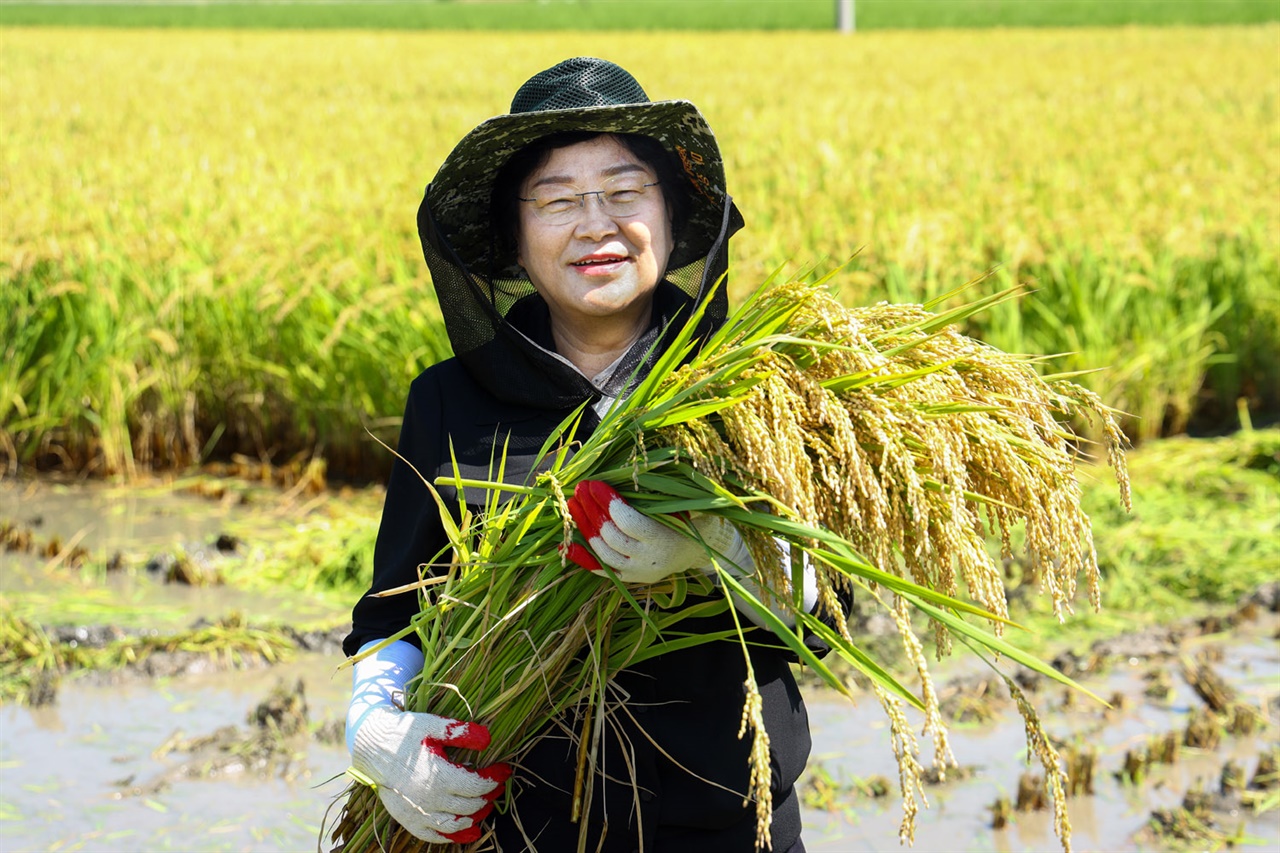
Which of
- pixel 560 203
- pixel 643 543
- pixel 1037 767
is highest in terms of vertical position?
pixel 560 203

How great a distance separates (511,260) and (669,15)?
4840 cm

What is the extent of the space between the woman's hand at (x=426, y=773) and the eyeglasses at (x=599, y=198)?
2.51 feet

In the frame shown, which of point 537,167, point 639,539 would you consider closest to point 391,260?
point 537,167

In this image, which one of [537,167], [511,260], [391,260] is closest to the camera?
[537,167]

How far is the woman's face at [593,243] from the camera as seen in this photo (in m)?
2.06

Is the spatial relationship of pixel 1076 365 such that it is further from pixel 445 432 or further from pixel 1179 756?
pixel 445 432

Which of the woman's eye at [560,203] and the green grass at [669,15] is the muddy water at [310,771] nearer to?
the woman's eye at [560,203]

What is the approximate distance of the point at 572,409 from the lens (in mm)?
Result: 2059

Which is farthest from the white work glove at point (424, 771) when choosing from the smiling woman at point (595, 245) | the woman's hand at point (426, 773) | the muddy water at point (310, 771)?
the muddy water at point (310, 771)

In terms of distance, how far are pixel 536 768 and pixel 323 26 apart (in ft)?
166

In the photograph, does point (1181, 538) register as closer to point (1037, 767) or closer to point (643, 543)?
point (1037, 767)

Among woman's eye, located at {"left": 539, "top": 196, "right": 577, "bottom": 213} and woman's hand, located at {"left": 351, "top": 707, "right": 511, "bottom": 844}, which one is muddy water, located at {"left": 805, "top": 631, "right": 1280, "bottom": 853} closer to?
woman's hand, located at {"left": 351, "top": 707, "right": 511, "bottom": 844}

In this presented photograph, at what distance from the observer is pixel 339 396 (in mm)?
5930

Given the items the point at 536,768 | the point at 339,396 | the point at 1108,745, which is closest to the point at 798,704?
the point at 536,768
